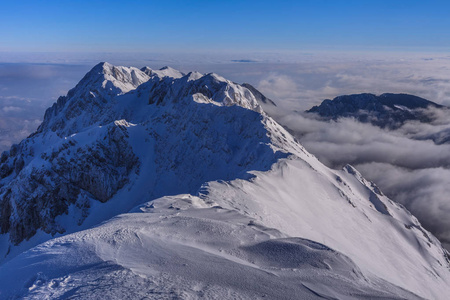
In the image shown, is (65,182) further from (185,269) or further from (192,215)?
(185,269)

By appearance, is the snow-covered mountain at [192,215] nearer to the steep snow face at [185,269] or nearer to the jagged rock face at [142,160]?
the steep snow face at [185,269]

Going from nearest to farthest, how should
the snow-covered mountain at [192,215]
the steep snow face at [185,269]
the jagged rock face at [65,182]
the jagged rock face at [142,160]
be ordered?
the steep snow face at [185,269] → the snow-covered mountain at [192,215] → the jagged rock face at [142,160] → the jagged rock face at [65,182]

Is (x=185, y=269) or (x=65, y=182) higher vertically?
(x=185, y=269)

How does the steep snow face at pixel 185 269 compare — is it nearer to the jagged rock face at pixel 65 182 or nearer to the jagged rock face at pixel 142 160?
the jagged rock face at pixel 142 160

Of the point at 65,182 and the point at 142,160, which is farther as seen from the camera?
the point at 142,160

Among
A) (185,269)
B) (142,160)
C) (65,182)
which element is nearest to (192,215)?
(185,269)

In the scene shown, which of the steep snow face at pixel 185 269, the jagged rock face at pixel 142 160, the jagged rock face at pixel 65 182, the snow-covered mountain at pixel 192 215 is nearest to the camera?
the steep snow face at pixel 185 269

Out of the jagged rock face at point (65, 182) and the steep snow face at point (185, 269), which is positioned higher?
the steep snow face at point (185, 269)

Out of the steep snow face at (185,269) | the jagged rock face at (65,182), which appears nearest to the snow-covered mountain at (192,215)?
the steep snow face at (185,269)

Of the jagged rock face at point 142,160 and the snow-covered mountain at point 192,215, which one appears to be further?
the jagged rock face at point 142,160

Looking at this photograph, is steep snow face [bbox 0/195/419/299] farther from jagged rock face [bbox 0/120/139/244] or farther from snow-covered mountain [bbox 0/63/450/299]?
jagged rock face [bbox 0/120/139/244]
